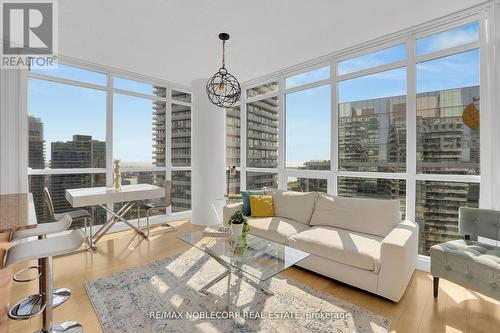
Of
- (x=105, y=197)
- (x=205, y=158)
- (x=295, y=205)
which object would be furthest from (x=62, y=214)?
(x=295, y=205)

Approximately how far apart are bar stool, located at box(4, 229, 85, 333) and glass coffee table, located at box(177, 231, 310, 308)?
3.55 ft

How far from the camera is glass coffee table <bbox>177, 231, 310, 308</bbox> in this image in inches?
82.8

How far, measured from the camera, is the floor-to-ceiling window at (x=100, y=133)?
385 centimetres

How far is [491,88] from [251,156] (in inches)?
155

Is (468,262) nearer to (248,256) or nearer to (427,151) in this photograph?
(427,151)

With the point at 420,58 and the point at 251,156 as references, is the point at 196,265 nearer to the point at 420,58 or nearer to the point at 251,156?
the point at 251,156

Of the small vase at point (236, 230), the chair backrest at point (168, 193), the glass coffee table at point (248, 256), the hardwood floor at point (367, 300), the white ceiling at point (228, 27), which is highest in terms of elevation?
the white ceiling at point (228, 27)

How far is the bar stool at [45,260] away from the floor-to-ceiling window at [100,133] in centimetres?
225

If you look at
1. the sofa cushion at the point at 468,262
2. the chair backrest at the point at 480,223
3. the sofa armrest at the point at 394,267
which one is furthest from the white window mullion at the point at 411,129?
the sofa armrest at the point at 394,267

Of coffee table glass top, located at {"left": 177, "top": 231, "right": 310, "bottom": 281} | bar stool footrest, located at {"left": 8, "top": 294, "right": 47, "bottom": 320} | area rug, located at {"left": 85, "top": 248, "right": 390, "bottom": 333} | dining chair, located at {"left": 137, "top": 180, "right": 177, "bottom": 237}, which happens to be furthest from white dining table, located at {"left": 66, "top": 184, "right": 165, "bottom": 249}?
coffee table glass top, located at {"left": 177, "top": 231, "right": 310, "bottom": 281}

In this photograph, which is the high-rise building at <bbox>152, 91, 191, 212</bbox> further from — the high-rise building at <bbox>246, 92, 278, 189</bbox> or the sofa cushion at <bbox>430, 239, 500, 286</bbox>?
the sofa cushion at <bbox>430, 239, 500, 286</bbox>

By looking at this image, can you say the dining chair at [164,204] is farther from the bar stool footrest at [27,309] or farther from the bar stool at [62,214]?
the bar stool footrest at [27,309]

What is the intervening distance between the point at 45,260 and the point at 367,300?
2841mm

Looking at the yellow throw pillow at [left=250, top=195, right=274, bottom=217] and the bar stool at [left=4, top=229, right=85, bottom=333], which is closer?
the bar stool at [left=4, top=229, right=85, bottom=333]
